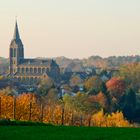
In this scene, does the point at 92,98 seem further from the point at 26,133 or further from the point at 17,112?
the point at 26,133

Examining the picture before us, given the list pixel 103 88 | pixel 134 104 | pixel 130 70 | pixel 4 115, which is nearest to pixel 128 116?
pixel 134 104

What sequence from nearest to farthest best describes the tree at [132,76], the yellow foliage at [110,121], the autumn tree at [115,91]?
the yellow foliage at [110,121] → the autumn tree at [115,91] → the tree at [132,76]

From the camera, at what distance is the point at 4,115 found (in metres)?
45.7

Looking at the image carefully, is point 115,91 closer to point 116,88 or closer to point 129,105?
point 116,88

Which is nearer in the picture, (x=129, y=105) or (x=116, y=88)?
(x=129, y=105)

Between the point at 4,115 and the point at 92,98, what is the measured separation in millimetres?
55807

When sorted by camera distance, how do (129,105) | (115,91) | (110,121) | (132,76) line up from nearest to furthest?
(110,121) → (129,105) → (115,91) → (132,76)

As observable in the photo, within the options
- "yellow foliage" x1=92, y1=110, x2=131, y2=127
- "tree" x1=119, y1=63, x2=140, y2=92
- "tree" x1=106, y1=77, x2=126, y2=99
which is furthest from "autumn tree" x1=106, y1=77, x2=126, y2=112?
"yellow foliage" x1=92, y1=110, x2=131, y2=127

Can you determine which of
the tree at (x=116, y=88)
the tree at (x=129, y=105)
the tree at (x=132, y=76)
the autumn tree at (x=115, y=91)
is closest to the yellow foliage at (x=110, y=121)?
the tree at (x=129, y=105)

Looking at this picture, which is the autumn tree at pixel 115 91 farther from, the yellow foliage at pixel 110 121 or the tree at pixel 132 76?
the yellow foliage at pixel 110 121

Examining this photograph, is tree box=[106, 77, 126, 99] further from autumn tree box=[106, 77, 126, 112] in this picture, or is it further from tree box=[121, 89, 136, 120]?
tree box=[121, 89, 136, 120]

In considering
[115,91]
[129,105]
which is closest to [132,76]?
[115,91]

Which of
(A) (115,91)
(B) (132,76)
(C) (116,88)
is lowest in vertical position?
(A) (115,91)

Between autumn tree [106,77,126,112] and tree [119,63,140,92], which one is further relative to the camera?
tree [119,63,140,92]
